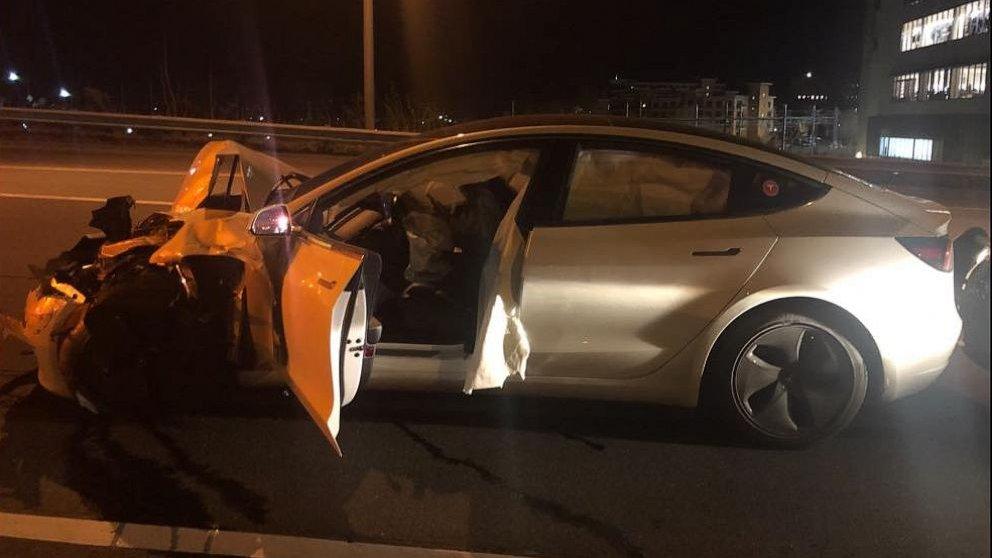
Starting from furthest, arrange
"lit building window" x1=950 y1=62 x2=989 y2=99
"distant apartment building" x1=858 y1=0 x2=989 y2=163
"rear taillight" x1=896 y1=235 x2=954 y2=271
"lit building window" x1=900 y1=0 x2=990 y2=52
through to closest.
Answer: "distant apartment building" x1=858 y1=0 x2=989 y2=163 < "lit building window" x1=900 y1=0 x2=990 y2=52 < "lit building window" x1=950 y1=62 x2=989 y2=99 < "rear taillight" x1=896 y1=235 x2=954 y2=271

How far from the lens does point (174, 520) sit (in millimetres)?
3619

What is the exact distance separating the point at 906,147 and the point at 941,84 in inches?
189

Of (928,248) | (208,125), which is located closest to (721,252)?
(928,248)

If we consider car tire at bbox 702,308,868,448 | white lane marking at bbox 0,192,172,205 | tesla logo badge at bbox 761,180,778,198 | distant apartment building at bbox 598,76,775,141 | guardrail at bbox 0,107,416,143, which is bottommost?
car tire at bbox 702,308,868,448

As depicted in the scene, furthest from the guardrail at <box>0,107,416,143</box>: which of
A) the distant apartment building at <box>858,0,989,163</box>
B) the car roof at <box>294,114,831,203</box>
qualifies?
the distant apartment building at <box>858,0,989,163</box>

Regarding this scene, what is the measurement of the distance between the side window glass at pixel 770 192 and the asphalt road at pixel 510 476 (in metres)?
1.13

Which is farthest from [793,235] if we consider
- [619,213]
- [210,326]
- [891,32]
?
[891,32]

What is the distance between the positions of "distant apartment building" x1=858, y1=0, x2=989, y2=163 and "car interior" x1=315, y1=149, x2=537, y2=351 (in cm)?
4488

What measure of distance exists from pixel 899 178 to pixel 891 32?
5117 cm

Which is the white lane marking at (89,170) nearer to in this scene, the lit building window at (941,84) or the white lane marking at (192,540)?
the white lane marking at (192,540)

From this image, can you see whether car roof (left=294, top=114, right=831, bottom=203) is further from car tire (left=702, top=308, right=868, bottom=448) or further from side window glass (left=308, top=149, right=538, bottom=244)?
car tire (left=702, top=308, right=868, bottom=448)

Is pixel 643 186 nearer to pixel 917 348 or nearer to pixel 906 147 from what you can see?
pixel 917 348

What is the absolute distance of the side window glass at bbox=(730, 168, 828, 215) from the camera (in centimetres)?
424

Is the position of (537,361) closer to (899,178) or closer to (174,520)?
(174,520)
